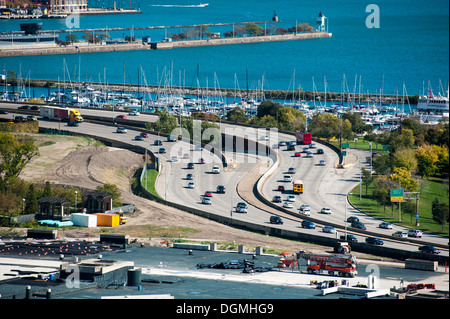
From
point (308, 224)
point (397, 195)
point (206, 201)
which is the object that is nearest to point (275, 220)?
point (308, 224)

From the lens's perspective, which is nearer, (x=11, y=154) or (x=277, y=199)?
(x=277, y=199)

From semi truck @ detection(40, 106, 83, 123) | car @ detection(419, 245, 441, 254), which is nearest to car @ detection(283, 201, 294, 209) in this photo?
car @ detection(419, 245, 441, 254)

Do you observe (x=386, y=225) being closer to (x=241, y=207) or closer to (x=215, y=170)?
(x=241, y=207)

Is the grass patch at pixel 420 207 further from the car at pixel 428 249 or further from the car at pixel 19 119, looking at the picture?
the car at pixel 19 119

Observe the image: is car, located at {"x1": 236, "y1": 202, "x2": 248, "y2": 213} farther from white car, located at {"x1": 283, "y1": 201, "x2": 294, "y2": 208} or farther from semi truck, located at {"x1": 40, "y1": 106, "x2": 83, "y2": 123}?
semi truck, located at {"x1": 40, "y1": 106, "x2": 83, "y2": 123}
